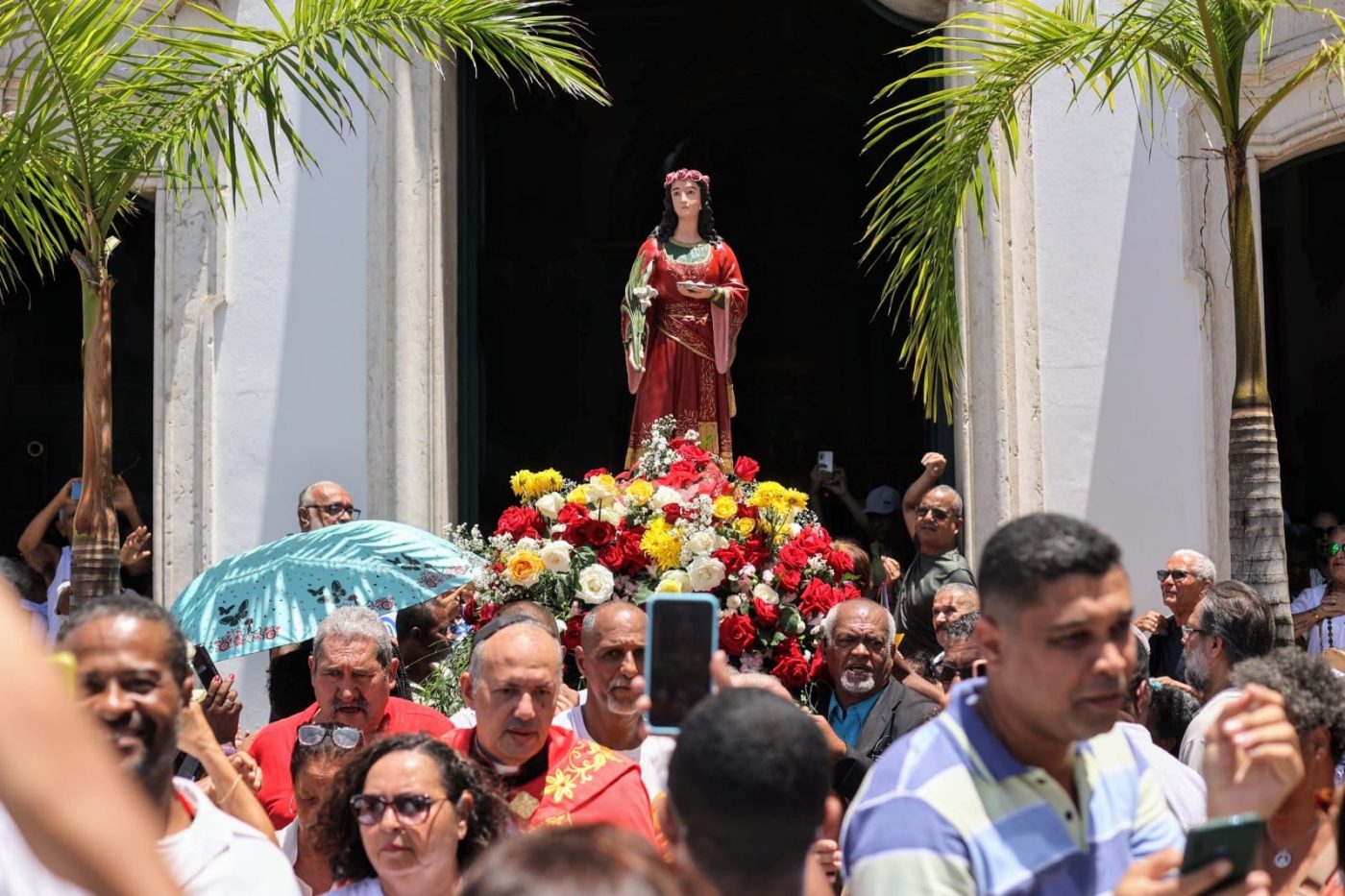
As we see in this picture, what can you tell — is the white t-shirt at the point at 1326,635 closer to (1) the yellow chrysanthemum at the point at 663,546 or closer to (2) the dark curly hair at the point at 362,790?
(1) the yellow chrysanthemum at the point at 663,546

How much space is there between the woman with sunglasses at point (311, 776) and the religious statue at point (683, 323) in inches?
185

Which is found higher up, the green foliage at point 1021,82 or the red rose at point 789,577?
the green foliage at point 1021,82

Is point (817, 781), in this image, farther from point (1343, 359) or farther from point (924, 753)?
point (1343, 359)

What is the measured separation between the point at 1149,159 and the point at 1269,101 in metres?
2.46

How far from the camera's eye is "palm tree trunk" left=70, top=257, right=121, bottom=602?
6.70m

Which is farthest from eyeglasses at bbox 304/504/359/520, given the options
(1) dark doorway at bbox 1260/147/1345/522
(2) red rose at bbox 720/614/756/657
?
(1) dark doorway at bbox 1260/147/1345/522

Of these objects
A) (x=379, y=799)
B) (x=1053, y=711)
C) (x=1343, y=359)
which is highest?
(x=1343, y=359)

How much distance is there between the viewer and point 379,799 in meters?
3.67

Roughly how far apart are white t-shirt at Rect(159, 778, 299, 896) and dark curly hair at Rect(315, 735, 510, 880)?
636 millimetres

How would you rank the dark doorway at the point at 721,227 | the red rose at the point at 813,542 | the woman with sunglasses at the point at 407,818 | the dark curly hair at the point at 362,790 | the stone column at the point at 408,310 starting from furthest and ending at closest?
1. the dark doorway at the point at 721,227
2. the stone column at the point at 408,310
3. the red rose at the point at 813,542
4. the dark curly hair at the point at 362,790
5. the woman with sunglasses at the point at 407,818

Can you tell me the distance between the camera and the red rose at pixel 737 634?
6691 mm

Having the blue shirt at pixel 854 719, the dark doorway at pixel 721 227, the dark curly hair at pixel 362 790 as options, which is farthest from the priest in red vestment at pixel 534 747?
the dark doorway at pixel 721 227

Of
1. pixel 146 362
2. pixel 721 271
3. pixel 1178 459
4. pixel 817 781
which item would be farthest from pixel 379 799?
pixel 146 362

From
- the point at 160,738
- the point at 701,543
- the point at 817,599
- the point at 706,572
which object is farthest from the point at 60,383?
the point at 160,738
